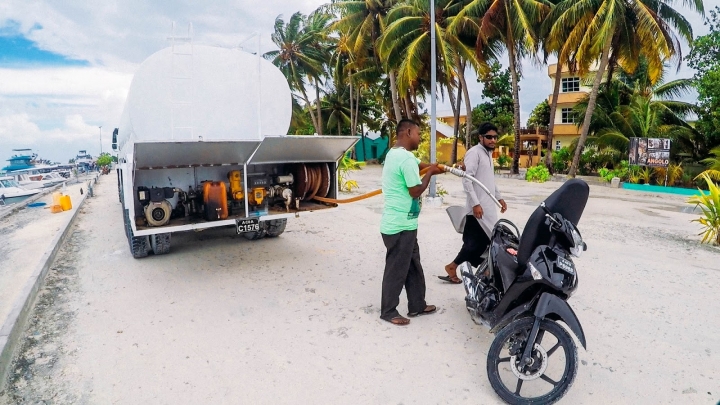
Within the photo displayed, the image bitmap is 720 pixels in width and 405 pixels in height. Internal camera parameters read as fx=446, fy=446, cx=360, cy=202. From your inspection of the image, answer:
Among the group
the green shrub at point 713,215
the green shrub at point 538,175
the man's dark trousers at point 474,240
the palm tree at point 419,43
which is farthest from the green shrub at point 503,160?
the man's dark trousers at point 474,240

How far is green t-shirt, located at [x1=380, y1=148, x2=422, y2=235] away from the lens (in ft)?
12.1

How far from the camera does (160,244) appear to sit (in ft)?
20.9

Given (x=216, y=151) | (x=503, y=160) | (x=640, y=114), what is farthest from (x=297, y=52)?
(x=216, y=151)

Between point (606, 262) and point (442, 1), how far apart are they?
1899 cm

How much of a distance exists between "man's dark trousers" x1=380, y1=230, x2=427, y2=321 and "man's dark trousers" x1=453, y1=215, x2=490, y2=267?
0.76 m

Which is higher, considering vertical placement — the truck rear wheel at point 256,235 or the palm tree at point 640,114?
the palm tree at point 640,114

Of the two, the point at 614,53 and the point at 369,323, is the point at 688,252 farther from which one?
the point at 614,53

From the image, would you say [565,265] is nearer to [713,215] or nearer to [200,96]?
[200,96]

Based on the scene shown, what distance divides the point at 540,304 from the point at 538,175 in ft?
58.9

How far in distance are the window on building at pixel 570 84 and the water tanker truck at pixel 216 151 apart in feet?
93.7

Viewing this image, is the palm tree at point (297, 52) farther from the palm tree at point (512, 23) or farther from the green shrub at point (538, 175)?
the green shrub at point (538, 175)

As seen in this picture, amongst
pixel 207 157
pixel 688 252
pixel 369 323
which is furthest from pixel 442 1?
pixel 369 323

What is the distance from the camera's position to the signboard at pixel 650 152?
611 inches

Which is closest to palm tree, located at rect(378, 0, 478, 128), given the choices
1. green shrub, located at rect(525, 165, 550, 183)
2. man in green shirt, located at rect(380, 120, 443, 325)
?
green shrub, located at rect(525, 165, 550, 183)
